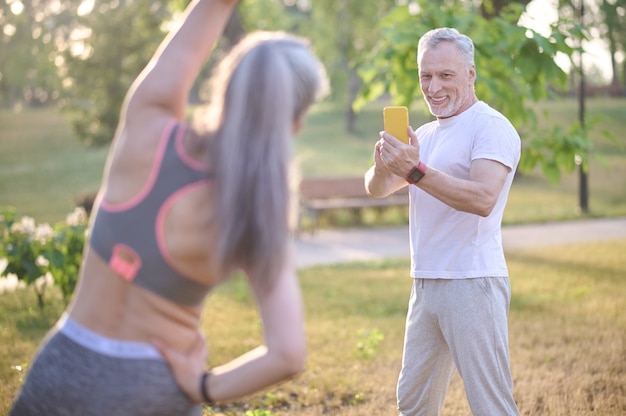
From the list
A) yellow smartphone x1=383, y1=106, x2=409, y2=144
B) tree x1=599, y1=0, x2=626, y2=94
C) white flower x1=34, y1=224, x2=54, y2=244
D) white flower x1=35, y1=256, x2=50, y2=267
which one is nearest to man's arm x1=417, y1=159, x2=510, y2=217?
yellow smartphone x1=383, y1=106, x2=409, y2=144

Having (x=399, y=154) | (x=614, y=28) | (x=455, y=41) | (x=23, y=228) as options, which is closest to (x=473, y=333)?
(x=399, y=154)

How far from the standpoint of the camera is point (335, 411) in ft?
15.8

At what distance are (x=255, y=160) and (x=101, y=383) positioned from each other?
66 centimetres

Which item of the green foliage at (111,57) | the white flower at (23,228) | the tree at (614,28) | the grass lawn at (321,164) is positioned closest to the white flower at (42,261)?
the white flower at (23,228)

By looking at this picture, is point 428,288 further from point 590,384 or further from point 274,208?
point 590,384

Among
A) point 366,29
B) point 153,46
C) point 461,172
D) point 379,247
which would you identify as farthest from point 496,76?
point 366,29

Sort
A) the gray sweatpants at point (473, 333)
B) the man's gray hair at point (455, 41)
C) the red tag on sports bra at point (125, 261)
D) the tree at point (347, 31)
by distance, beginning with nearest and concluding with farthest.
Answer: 1. the red tag on sports bra at point (125, 261)
2. the gray sweatpants at point (473, 333)
3. the man's gray hair at point (455, 41)
4. the tree at point (347, 31)

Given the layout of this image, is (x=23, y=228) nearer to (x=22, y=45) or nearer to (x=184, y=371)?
(x=184, y=371)

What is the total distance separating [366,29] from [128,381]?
37577mm

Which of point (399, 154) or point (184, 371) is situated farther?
point (399, 154)

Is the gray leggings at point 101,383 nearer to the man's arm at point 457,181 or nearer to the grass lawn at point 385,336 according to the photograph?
the man's arm at point 457,181

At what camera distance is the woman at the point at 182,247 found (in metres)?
1.67

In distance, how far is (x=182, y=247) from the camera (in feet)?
5.66

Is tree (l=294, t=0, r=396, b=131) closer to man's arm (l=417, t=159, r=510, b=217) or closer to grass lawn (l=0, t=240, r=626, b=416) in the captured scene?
grass lawn (l=0, t=240, r=626, b=416)
